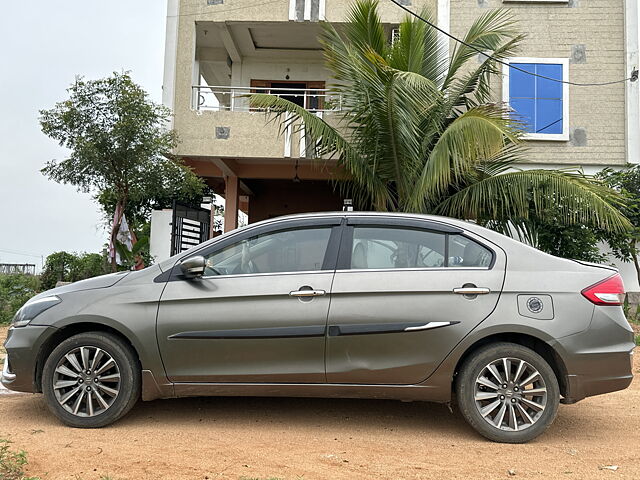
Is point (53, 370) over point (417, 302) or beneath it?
beneath

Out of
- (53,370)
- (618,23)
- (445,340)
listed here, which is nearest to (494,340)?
(445,340)

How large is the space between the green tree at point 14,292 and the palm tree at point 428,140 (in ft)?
22.8

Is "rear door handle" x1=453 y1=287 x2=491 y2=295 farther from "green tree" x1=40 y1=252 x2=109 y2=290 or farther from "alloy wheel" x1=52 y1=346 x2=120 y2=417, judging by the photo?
"green tree" x1=40 y1=252 x2=109 y2=290

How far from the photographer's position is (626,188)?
12.5 meters

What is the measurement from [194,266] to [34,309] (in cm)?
135

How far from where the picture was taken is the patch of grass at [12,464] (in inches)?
132

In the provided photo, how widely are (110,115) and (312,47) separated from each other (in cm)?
612

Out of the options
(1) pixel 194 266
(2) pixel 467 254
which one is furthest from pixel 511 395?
(1) pixel 194 266

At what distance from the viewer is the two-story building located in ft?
42.5

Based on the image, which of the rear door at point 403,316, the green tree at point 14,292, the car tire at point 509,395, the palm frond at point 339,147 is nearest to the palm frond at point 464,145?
the palm frond at point 339,147

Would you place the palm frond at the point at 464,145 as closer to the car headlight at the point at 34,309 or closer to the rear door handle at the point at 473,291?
the rear door handle at the point at 473,291

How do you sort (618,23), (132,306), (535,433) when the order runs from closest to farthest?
(535,433) → (132,306) → (618,23)

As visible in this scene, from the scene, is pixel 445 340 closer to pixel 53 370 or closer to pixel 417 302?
pixel 417 302

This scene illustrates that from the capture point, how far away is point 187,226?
14.7 metres
